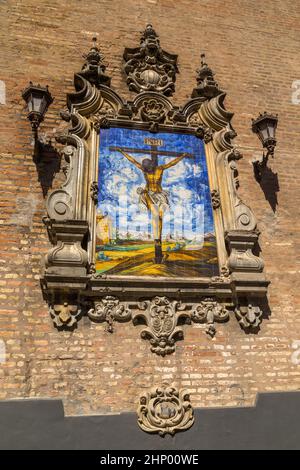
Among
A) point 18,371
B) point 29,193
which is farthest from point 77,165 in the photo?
point 18,371

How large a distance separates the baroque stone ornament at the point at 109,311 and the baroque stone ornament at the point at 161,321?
14 centimetres

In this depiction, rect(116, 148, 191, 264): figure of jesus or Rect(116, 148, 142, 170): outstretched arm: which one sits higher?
Rect(116, 148, 142, 170): outstretched arm

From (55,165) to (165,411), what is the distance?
10.8 feet

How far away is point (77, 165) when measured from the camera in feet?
21.0

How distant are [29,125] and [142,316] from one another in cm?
293

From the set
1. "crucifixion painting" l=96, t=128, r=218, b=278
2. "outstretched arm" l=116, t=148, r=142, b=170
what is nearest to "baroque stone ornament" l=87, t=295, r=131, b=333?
"crucifixion painting" l=96, t=128, r=218, b=278

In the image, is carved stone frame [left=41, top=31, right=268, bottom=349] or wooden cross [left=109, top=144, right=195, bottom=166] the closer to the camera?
carved stone frame [left=41, top=31, right=268, bottom=349]

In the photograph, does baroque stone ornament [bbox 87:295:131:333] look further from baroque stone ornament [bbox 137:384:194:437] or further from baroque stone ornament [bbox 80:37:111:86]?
baroque stone ornament [bbox 80:37:111:86]

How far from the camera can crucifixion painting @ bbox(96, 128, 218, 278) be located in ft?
20.2

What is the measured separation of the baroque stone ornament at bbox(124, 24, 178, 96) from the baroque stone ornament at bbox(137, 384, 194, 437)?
13.7 ft

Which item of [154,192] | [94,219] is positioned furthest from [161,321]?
[154,192]

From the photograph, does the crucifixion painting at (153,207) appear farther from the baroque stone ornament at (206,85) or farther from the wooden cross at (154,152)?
the baroque stone ornament at (206,85)

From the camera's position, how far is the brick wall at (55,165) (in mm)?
5523

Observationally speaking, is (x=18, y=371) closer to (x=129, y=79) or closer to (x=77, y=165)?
(x=77, y=165)
